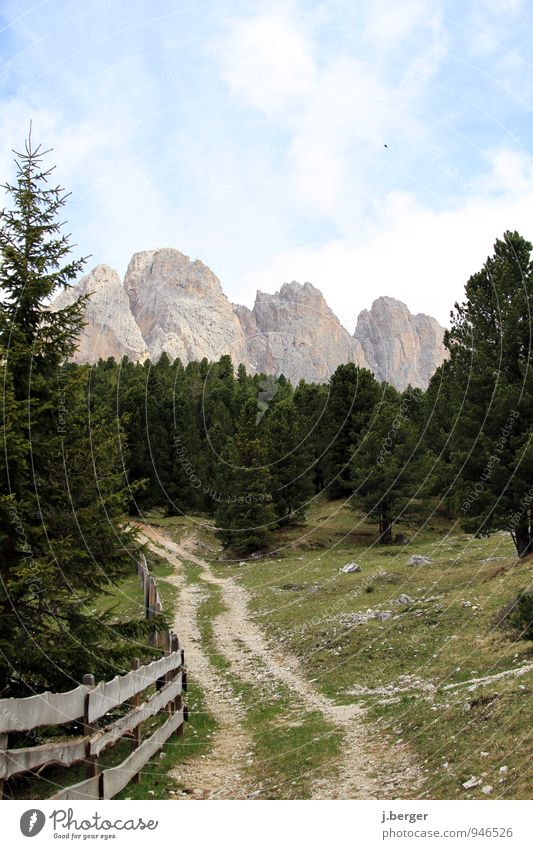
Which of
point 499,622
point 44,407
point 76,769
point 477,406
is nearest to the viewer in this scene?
point 76,769

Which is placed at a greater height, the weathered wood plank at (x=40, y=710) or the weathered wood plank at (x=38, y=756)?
the weathered wood plank at (x=40, y=710)

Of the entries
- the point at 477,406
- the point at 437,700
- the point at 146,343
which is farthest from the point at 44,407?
the point at 477,406

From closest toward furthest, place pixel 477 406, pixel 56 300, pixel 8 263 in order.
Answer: pixel 8 263 < pixel 56 300 < pixel 477 406

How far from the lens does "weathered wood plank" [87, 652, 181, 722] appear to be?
8148mm

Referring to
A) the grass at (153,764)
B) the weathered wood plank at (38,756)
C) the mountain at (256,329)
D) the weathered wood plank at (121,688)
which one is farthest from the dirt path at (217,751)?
the mountain at (256,329)

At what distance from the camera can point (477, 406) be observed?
91.6 feet

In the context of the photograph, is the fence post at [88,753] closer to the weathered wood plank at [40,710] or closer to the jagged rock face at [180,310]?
the weathered wood plank at [40,710]

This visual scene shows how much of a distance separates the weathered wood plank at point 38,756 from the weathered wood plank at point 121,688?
0.40 meters

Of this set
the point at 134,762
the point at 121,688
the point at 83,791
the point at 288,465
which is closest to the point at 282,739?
the point at 134,762

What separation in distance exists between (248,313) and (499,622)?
36.9 meters

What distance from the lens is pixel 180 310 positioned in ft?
107

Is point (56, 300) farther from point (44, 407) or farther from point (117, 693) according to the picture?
point (117, 693)

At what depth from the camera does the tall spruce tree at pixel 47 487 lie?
10133 millimetres
